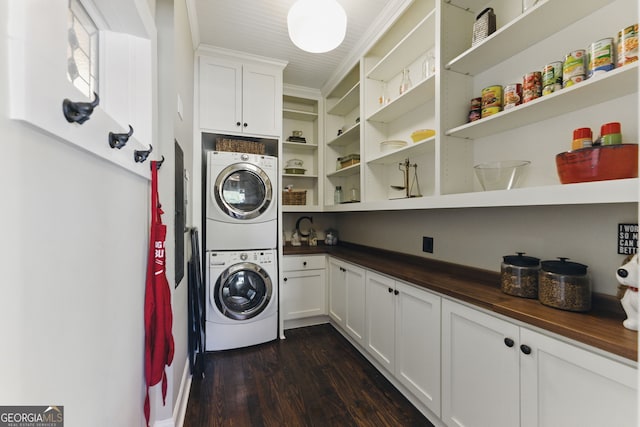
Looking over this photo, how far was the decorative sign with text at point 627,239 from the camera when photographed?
41.1 inches

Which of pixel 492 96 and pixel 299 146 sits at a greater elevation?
pixel 299 146

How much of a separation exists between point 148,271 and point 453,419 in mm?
1690

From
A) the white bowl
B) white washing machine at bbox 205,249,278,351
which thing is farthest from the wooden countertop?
white washing machine at bbox 205,249,278,351

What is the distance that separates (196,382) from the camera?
197 cm

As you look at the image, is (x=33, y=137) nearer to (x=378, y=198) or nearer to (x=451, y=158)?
(x=451, y=158)

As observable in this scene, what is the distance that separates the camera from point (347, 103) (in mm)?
3053

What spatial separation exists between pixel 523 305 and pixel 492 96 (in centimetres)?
111

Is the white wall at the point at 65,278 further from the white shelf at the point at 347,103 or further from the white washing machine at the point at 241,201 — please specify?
the white shelf at the point at 347,103

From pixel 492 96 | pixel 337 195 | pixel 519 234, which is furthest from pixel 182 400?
pixel 492 96

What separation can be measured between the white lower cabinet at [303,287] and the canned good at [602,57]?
7.91ft

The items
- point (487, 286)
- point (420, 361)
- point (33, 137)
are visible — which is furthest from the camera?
point (420, 361)

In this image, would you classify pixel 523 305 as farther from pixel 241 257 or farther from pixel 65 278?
pixel 241 257

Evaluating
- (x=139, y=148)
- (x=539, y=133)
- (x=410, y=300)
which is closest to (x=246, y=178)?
(x=139, y=148)

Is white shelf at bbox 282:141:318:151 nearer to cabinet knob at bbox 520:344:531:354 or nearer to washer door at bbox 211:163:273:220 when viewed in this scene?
washer door at bbox 211:163:273:220
